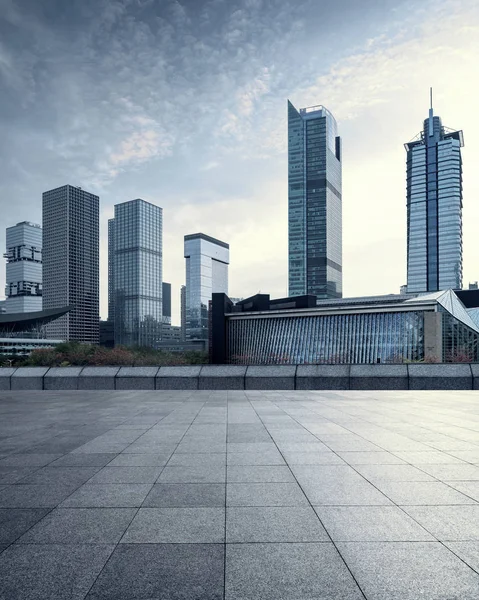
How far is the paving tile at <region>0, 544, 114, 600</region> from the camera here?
3859 mm

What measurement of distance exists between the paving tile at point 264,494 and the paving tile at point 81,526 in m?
1.46

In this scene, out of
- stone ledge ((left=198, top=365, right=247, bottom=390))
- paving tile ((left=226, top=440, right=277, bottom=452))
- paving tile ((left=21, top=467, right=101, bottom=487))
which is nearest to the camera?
paving tile ((left=21, top=467, right=101, bottom=487))

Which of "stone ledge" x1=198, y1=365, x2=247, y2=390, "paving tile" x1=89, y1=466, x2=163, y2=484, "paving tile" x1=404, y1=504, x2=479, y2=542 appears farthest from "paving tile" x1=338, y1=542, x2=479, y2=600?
"stone ledge" x1=198, y1=365, x2=247, y2=390

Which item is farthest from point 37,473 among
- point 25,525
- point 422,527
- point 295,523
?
point 422,527

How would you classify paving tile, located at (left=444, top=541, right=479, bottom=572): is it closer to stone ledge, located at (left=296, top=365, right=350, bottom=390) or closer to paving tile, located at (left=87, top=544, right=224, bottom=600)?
paving tile, located at (left=87, top=544, right=224, bottom=600)

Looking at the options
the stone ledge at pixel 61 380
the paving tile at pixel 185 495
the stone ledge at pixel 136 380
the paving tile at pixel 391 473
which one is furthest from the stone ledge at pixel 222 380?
the paving tile at pixel 185 495

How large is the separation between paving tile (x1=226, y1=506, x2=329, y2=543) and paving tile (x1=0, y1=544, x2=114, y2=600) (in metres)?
1.47

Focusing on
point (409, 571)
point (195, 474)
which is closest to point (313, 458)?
point (195, 474)

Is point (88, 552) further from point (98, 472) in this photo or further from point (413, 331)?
point (413, 331)

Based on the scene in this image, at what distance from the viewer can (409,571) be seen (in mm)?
4191

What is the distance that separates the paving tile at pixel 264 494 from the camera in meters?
6.05

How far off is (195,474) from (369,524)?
3131 millimetres

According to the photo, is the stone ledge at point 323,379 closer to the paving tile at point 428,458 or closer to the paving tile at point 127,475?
the paving tile at point 428,458

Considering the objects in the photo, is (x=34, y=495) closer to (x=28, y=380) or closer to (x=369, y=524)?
(x=369, y=524)
